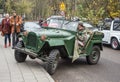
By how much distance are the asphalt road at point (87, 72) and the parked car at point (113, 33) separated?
5.00m

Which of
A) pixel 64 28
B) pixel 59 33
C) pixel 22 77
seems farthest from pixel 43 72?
pixel 64 28

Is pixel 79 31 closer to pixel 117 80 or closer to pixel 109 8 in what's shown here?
pixel 117 80

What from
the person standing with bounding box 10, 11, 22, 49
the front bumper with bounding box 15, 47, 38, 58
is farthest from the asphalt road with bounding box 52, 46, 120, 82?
the person standing with bounding box 10, 11, 22, 49

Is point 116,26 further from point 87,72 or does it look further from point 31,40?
point 31,40

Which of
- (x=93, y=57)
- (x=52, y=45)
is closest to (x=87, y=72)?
(x=52, y=45)

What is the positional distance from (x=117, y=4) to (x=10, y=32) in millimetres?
10344

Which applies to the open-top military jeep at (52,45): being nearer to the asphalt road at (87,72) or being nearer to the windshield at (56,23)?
the windshield at (56,23)

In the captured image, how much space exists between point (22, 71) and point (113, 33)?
9967mm

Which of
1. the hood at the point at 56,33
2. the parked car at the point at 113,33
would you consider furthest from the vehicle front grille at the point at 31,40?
the parked car at the point at 113,33

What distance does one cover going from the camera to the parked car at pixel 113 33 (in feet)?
59.1

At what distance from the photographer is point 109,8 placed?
Answer: 24031 millimetres

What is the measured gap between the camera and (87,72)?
1055 centimetres

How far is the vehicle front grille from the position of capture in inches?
407

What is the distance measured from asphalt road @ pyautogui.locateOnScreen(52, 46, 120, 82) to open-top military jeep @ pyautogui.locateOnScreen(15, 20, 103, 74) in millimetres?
430
